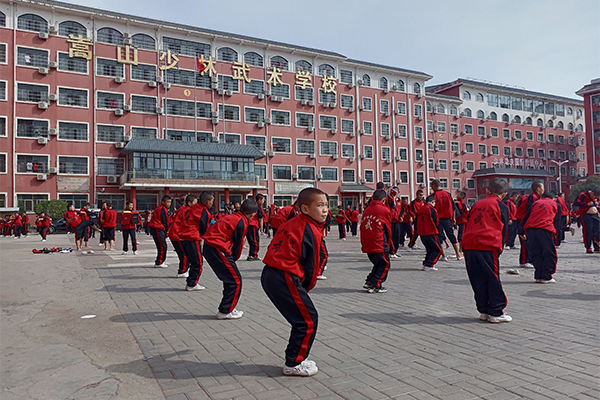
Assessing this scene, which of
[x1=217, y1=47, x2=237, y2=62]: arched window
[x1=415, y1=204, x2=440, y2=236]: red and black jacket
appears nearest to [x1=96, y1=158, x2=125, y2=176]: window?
[x1=217, y1=47, x2=237, y2=62]: arched window

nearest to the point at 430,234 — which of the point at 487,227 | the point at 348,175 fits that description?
the point at 487,227

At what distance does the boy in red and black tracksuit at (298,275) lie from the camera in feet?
11.6

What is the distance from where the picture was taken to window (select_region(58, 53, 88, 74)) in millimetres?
35094

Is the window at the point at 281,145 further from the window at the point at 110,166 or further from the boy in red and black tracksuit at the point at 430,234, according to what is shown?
the boy in red and black tracksuit at the point at 430,234

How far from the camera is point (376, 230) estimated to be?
24.1 ft

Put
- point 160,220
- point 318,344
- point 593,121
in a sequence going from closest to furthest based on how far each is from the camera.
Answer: point 318,344 → point 160,220 → point 593,121

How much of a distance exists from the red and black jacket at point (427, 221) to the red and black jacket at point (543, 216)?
207 cm

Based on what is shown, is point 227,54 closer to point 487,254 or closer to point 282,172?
point 282,172

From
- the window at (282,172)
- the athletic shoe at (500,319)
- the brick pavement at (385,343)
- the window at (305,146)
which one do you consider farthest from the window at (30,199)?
the athletic shoe at (500,319)

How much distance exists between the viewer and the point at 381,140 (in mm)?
50312

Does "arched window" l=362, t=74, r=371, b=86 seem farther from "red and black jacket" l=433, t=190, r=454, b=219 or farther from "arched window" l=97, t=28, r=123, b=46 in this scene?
"red and black jacket" l=433, t=190, r=454, b=219

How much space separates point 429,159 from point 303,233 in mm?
53484

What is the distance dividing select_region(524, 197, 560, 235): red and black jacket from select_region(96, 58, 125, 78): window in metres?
37.0

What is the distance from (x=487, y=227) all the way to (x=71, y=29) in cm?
3989
